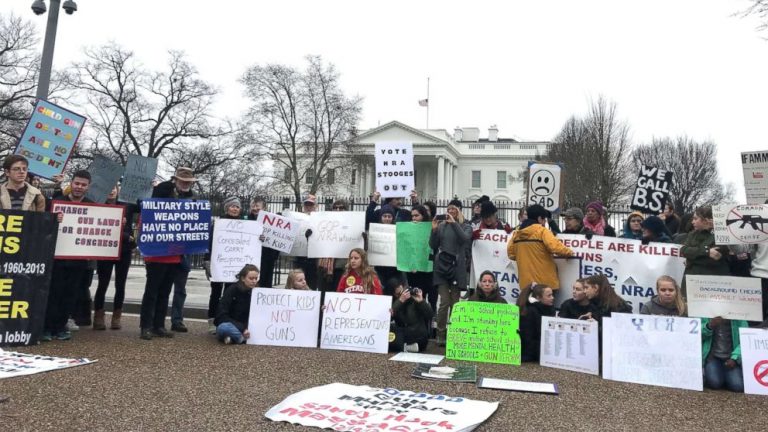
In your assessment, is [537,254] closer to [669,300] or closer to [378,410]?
[669,300]

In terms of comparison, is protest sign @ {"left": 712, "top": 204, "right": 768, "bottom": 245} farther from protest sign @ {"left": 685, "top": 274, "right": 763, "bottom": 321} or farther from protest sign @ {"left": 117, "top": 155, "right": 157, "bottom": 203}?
protest sign @ {"left": 117, "top": 155, "right": 157, "bottom": 203}

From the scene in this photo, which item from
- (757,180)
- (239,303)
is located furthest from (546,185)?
(239,303)

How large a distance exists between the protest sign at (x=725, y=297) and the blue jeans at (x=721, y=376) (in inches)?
20.0

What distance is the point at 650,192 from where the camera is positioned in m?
8.94

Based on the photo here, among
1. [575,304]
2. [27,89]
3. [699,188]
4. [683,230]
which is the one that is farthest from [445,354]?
[699,188]

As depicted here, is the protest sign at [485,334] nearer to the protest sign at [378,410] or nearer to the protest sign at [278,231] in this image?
the protest sign at [378,410]

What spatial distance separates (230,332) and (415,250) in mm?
2753

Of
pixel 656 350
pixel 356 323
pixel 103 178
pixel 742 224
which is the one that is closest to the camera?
pixel 656 350

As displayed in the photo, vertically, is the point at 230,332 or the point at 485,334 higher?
the point at 485,334

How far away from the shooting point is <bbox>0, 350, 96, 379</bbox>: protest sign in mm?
5035

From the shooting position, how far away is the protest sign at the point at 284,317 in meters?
6.88

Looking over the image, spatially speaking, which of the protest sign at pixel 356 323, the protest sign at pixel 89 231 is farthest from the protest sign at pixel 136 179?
the protest sign at pixel 356 323

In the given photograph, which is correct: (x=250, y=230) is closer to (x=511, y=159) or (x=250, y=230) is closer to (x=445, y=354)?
(x=445, y=354)

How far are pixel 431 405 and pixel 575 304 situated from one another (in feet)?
9.03
